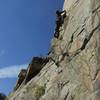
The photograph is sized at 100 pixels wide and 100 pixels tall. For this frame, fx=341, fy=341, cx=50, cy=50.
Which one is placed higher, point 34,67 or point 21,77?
point 21,77

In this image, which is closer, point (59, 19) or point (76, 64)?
point (76, 64)

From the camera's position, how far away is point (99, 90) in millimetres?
27453

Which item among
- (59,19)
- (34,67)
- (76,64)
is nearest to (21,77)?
(34,67)

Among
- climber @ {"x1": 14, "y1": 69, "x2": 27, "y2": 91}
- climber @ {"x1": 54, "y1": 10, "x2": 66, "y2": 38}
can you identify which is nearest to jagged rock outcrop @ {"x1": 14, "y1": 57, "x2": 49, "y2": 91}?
climber @ {"x1": 14, "y1": 69, "x2": 27, "y2": 91}

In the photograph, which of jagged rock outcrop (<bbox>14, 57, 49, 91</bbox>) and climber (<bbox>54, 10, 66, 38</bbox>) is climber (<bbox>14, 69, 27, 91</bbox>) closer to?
jagged rock outcrop (<bbox>14, 57, 49, 91</bbox>)

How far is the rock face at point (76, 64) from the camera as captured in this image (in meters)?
29.6

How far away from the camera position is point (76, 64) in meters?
33.1

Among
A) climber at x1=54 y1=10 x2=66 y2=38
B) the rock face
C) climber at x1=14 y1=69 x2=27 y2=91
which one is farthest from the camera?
climber at x1=14 y1=69 x2=27 y2=91

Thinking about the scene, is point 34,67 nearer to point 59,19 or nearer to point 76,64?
point 59,19

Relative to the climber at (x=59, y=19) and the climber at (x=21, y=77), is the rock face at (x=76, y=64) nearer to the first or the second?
the climber at (x=59, y=19)

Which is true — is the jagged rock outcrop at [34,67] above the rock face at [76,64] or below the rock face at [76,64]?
above

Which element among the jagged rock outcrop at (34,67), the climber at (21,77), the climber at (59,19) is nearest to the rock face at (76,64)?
the climber at (59,19)

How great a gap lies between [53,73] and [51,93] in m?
Answer: 4.20

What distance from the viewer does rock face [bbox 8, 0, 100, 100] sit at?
2956cm
